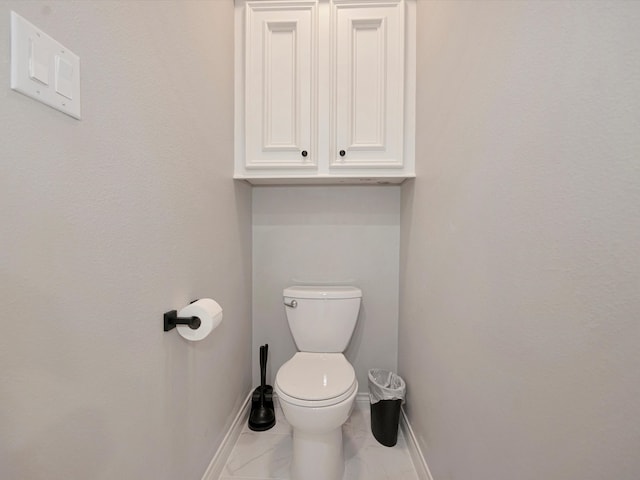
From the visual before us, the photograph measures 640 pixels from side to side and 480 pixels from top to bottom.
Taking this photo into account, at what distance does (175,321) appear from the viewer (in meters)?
0.81

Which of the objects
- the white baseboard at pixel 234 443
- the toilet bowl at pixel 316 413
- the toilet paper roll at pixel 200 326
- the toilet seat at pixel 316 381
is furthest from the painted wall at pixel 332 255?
the toilet paper roll at pixel 200 326

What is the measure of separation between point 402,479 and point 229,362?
3.03 ft

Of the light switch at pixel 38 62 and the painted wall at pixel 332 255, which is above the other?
the light switch at pixel 38 62

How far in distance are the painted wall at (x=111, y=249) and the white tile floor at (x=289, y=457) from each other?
0.86ft

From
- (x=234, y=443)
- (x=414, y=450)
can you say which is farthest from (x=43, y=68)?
(x=414, y=450)

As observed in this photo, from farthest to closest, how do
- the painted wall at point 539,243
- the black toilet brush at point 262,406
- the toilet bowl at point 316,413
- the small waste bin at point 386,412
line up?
the black toilet brush at point 262,406
the small waste bin at point 386,412
the toilet bowl at point 316,413
the painted wall at point 539,243

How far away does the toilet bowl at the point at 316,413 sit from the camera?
1.03 metres

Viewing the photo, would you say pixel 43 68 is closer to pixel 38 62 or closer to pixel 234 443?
pixel 38 62

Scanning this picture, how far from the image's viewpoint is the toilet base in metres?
1.09

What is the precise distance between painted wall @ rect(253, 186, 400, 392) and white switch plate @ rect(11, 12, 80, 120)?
1176mm

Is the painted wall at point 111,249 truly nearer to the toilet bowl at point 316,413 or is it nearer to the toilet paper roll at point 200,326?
the toilet paper roll at point 200,326

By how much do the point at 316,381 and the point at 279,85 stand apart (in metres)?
1.42

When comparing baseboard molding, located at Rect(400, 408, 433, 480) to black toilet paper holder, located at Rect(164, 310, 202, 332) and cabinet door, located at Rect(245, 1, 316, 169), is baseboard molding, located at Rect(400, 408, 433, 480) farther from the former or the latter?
cabinet door, located at Rect(245, 1, 316, 169)

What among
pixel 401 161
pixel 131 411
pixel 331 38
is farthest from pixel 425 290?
pixel 331 38
